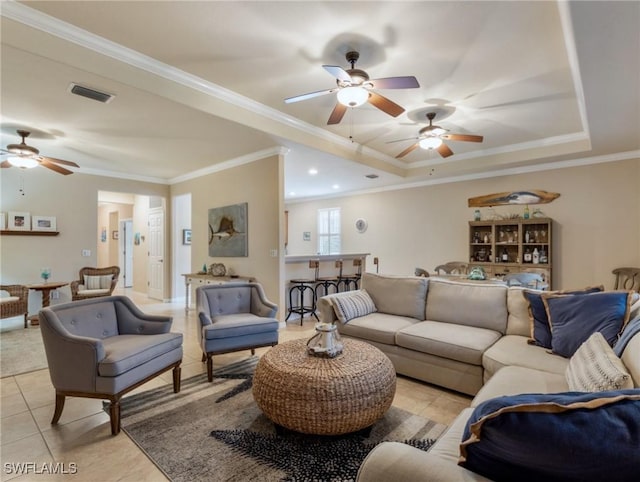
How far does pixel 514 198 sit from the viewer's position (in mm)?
6000

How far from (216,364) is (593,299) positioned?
11.1 feet

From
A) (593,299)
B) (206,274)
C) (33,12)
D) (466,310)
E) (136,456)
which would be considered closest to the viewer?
(136,456)

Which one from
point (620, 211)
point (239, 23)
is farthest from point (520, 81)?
point (620, 211)

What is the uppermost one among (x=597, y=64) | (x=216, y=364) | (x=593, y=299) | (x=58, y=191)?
(x=597, y=64)

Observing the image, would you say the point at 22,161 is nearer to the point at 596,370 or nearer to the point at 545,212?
the point at 596,370

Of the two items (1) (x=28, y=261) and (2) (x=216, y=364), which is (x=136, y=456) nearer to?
(2) (x=216, y=364)

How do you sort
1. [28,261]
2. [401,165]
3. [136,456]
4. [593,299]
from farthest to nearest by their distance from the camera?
[401,165] → [28,261] → [593,299] → [136,456]

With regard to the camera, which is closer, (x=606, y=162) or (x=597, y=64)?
(x=597, y=64)

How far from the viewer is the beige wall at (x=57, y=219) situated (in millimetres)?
5375

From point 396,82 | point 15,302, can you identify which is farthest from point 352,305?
point 15,302

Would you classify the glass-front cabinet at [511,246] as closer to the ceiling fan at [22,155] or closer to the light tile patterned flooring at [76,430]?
the light tile patterned flooring at [76,430]

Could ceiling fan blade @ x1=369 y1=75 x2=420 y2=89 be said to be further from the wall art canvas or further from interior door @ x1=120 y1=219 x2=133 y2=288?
interior door @ x1=120 y1=219 x2=133 y2=288

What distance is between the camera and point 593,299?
7.39 ft

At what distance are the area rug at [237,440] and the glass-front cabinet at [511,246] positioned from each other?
14.8 feet
